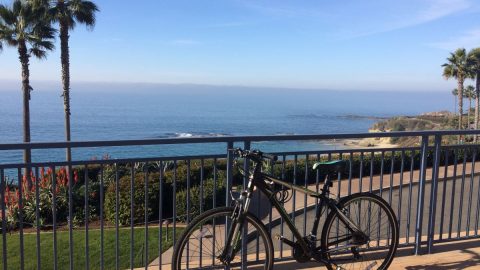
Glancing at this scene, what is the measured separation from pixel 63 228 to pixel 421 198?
9113 mm

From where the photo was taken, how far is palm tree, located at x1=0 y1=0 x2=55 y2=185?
26469 millimetres

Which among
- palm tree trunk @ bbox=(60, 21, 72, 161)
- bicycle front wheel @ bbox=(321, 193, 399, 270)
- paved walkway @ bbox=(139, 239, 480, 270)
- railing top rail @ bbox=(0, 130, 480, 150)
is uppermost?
palm tree trunk @ bbox=(60, 21, 72, 161)

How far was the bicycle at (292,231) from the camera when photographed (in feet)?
10.7

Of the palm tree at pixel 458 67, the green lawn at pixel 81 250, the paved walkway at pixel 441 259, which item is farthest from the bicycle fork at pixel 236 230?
the palm tree at pixel 458 67

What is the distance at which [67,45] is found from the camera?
98.6 feet

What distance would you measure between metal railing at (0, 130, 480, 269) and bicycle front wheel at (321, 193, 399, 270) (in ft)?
0.94

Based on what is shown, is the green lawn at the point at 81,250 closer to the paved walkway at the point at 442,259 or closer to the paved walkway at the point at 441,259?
the paved walkway at the point at 441,259

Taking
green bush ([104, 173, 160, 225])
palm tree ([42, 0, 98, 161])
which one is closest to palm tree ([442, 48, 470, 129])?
palm tree ([42, 0, 98, 161])

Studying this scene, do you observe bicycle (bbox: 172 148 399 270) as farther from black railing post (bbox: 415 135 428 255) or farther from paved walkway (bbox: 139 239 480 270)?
black railing post (bbox: 415 135 428 255)

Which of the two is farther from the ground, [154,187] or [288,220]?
[288,220]

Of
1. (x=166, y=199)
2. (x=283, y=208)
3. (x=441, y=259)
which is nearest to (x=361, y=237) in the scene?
(x=283, y=208)

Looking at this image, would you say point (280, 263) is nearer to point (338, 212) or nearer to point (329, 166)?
point (338, 212)

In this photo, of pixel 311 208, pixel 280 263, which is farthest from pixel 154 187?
pixel 280 263

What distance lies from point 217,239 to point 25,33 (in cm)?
2727
